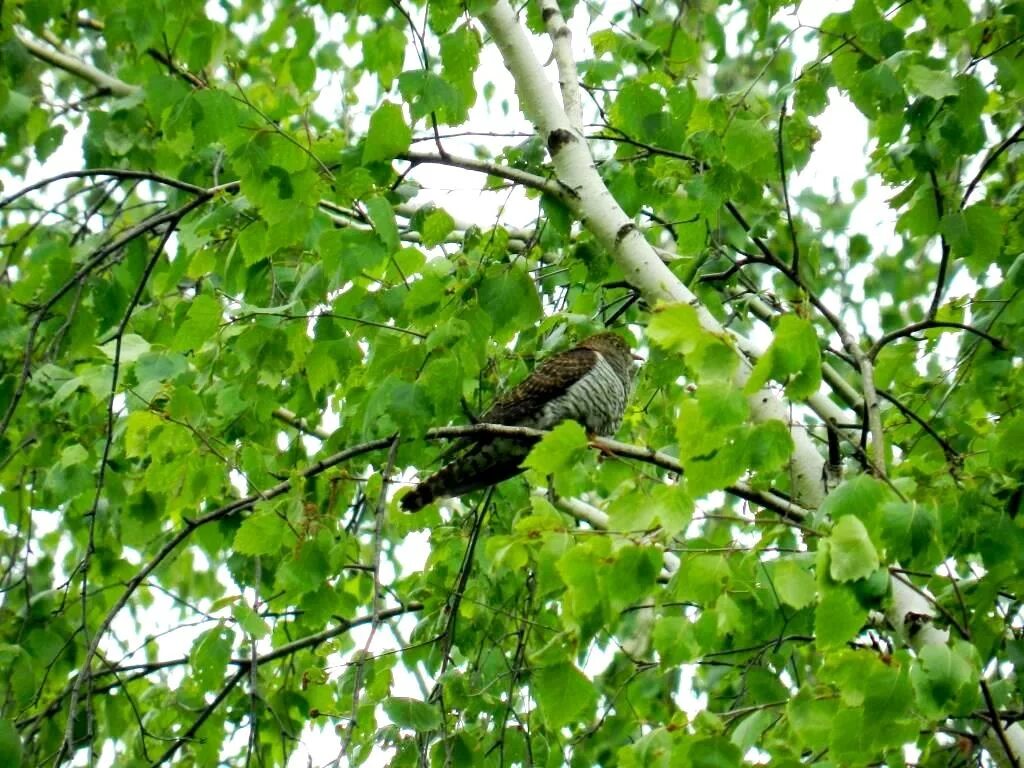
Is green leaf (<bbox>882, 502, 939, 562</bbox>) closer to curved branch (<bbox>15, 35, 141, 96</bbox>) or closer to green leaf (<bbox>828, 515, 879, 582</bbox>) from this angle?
green leaf (<bbox>828, 515, 879, 582</bbox>)

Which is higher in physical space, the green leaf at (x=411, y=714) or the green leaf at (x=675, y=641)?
the green leaf at (x=411, y=714)

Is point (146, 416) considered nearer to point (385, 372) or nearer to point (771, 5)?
point (385, 372)

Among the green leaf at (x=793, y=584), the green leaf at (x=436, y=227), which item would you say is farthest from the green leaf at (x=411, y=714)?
the green leaf at (x=436, y=227)

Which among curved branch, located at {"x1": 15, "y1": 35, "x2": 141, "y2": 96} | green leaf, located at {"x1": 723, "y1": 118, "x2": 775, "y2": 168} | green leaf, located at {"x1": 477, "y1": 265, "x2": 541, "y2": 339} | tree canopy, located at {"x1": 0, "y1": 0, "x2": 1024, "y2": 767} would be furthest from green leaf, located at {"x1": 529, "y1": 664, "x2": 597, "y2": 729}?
curved branch, located at {"x1": 15, "y1": 35, "x2": 141, "y2": 96}

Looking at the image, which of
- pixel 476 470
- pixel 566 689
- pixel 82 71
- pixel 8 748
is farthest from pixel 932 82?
pixel 82 71

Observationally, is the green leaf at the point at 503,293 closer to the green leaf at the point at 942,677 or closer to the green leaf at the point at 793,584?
the green leaf at the point at 793,584

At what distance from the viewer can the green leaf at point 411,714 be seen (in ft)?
8.54

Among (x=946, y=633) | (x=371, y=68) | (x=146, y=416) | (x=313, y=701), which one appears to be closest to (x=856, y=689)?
(x=946, y=633)

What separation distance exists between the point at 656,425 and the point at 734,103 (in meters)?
1.41

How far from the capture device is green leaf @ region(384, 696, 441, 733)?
8.54 feet

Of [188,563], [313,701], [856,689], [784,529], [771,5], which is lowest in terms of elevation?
[856,689]

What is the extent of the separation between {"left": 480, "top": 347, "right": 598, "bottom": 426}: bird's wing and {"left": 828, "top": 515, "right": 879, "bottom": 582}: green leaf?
8.16ft

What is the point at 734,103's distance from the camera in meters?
3.21

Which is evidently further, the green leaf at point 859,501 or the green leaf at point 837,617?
the green leaf at point 859,501
